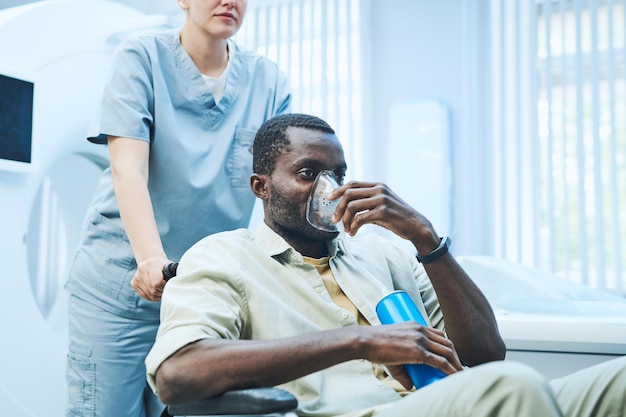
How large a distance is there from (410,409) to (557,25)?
2.63 metres

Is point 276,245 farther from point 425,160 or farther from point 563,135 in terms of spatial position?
point 563,135

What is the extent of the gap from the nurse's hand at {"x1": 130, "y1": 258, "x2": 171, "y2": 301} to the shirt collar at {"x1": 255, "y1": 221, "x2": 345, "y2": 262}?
0.21 metres

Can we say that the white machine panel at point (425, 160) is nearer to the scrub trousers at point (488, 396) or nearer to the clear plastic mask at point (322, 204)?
the clear plastic mask at point (322, 204)

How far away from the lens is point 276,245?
4.81 feet

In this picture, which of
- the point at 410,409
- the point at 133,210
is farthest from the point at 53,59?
the point at 410,409

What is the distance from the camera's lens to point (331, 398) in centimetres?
128

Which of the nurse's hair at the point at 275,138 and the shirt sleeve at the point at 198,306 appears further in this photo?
the nurse's hair at the point at 275,138

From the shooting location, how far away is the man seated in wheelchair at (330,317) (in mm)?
1110

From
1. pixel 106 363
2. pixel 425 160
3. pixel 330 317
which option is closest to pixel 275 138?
pixel 330 317

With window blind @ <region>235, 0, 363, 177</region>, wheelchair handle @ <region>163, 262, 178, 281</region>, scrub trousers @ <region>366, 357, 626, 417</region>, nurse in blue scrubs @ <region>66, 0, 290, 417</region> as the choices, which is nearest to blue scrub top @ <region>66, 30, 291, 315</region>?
nurse in blue scrubs @ <region>66, 0, 290, 417</region>

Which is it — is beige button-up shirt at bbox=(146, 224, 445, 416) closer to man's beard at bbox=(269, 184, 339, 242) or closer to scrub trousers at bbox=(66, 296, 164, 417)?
man's beard at bbox=(269, 184, 339, 242)

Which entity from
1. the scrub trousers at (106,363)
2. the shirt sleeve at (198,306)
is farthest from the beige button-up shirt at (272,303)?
the scrub trousers at (106,363)

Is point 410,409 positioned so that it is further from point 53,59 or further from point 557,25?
point 557,25

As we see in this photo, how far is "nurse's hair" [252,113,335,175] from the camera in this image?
153cm
